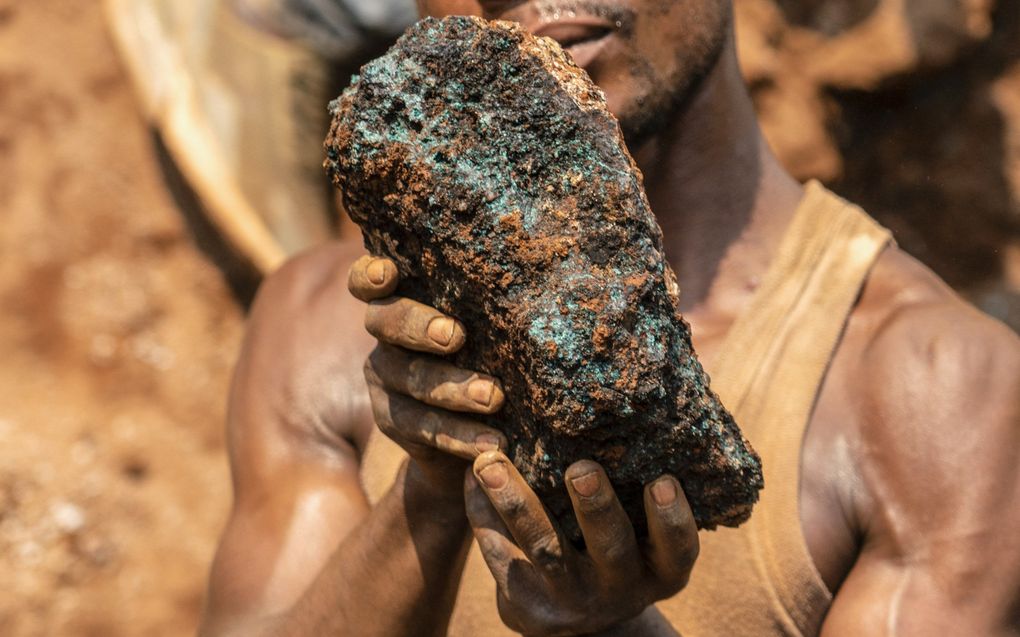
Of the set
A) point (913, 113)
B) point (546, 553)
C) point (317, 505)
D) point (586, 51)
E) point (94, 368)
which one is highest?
point (586, 51)

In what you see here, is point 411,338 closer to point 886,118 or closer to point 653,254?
point 653,254

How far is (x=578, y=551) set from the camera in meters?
1.40

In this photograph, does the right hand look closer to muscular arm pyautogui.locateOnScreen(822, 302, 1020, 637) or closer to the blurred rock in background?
muscular arm pyautogui.locateOnScreen(822, 302, 1020, 637)

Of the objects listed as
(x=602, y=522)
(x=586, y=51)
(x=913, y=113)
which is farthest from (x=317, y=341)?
(x=913, y=113)

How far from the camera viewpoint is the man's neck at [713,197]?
1939 millimetres

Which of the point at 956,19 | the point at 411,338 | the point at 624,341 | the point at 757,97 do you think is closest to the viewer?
the point at 624,341

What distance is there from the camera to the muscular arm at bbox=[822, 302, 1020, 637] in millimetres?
1616

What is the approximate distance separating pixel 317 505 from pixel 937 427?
88 centimetres

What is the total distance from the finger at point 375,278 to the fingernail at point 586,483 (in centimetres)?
30

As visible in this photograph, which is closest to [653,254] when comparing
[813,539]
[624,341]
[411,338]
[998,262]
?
[624,341]

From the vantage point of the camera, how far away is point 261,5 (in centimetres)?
365

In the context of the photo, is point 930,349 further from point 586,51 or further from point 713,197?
point 586,51

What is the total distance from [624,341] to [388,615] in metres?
0.57

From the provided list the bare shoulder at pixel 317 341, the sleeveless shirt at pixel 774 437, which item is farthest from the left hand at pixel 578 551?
the bare shoulder at pixel 317 341
